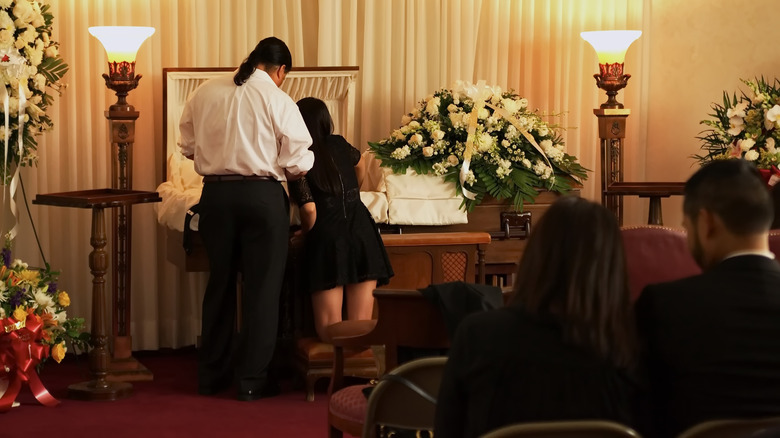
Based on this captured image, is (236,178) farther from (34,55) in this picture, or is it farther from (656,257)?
(656,257)

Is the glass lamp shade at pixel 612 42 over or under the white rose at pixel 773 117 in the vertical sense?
over

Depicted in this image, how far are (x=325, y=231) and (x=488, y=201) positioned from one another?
3.67 ft

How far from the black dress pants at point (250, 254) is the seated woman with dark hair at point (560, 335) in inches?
118

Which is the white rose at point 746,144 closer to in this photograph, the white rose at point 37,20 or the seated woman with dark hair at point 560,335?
the white rose at point 37,20

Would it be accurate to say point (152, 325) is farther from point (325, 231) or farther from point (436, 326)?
point (436, 326)

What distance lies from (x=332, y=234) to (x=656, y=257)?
7.56ft

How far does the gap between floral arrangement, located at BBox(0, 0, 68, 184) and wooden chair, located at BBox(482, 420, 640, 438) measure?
3648 mm

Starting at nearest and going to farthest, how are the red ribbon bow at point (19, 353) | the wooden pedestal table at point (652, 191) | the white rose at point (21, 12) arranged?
the red ribbon bow at point (19, 353) < the white rose at point (21, 12) < the wooden pedestal table at point (652, 191)

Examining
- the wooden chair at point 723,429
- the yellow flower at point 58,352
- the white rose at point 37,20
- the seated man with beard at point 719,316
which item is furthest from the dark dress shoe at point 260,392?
the wooden chair at point 723,429

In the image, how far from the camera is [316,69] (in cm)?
661

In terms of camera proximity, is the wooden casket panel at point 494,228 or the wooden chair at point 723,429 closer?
the wooden chair at point 723,429

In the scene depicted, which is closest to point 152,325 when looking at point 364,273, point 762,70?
point 364,273

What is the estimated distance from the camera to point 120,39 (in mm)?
5758

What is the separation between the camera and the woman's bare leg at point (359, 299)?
537 cm
